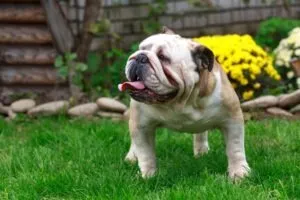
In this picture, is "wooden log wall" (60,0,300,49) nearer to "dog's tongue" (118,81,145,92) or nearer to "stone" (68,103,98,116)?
"stone" (68,103,98,116)

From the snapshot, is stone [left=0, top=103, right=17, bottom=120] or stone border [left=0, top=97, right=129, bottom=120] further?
stone [left=0, top=103, right=17, bottom=120]

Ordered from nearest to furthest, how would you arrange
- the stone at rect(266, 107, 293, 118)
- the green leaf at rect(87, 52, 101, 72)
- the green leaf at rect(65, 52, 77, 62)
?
the stone at rect(266, 107, 293, 118) < the green leaf at rect(65, 52, 77, 62) < the green leaf at rect(87, 52, 101, 72)

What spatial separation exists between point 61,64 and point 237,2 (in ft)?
10.2

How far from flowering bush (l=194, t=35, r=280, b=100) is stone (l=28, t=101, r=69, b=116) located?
5.29 ft

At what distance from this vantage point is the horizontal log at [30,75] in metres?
7.63

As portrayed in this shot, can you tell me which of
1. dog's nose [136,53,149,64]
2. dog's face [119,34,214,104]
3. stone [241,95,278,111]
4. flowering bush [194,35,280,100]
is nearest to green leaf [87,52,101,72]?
flowering bush [194,35,280,100]

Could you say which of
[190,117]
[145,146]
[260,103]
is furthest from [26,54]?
[190,117]

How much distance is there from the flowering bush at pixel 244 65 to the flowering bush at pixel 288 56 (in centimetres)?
25

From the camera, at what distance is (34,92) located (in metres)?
7.69

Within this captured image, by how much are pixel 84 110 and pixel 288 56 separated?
238 cm

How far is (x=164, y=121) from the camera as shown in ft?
12.6

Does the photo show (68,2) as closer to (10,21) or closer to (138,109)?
(10,21)

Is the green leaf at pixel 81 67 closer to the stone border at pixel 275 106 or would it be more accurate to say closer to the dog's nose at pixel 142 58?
the stone border at pixel 275 106

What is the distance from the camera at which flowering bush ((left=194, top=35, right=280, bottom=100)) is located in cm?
689
